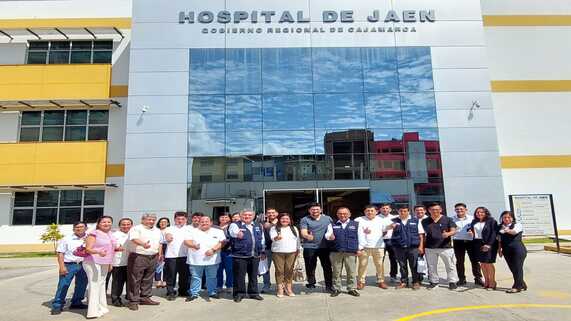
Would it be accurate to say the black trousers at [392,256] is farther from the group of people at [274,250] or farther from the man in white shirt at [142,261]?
the man in white shirt at [142,261]

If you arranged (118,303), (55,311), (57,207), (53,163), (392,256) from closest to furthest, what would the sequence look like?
(55,311) < (118,303) < (392,256) < (53,163) < (57,207)

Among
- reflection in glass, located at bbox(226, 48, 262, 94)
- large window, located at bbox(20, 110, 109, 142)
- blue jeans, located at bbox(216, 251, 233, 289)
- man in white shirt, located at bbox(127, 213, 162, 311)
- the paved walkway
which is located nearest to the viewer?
the paved walkway

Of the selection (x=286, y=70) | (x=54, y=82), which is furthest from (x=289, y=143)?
(x=54, y=82)

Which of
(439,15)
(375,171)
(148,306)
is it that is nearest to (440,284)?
(148,306)

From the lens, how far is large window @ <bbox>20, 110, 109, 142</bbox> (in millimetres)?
18656

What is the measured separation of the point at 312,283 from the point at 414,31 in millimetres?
14107

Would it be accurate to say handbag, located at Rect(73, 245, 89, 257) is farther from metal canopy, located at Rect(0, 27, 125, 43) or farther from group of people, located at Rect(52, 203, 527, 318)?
metal canopy, located at Rect(0, 27, 125, 43)

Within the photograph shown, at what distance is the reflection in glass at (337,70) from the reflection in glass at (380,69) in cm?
32

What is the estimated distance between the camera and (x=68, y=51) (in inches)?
768

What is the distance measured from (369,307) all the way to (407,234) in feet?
6.85

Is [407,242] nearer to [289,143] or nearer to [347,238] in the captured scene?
[347,238]

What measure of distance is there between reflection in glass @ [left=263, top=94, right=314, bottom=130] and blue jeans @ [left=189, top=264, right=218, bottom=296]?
1022 centimetres

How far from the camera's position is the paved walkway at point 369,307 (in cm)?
586

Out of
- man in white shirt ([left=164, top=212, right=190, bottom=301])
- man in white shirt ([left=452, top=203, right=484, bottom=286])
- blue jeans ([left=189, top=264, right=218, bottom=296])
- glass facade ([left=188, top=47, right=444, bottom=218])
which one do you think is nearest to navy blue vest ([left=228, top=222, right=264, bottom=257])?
blue jeans ([left=189, top=264, right=218, bottom=296])
